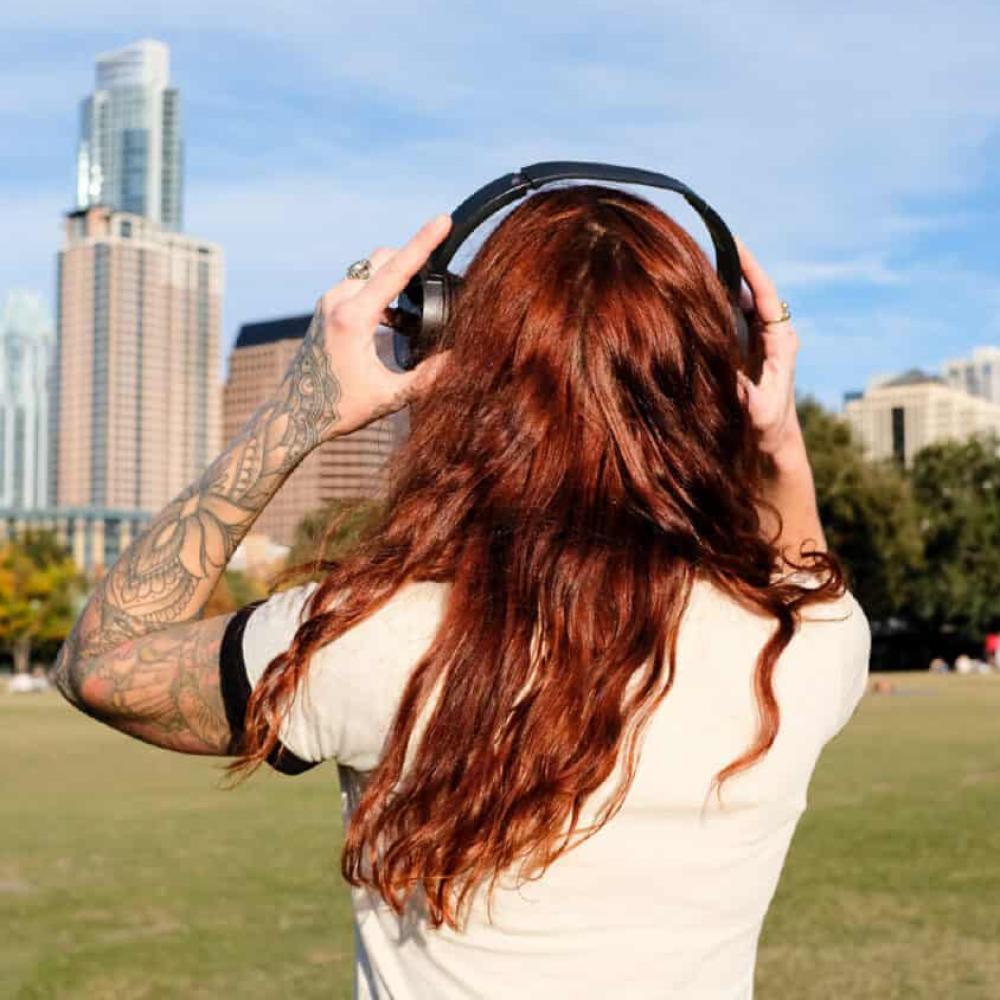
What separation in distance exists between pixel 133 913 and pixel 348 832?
6.95 metres

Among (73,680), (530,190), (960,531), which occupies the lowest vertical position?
(73,680)

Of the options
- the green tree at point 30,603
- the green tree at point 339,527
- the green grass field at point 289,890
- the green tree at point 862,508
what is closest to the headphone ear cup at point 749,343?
the green tree at point 339,527

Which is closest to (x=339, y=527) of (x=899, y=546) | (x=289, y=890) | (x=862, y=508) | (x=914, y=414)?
(x=289, y=890)

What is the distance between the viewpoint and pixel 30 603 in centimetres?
7181

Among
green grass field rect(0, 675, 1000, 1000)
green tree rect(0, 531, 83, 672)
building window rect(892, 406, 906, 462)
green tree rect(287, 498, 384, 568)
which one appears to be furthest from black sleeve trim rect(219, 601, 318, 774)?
building window rect(892, 406, 906, 462)

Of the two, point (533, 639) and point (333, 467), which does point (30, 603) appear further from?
point (533, 639)

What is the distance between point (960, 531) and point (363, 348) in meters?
59.9

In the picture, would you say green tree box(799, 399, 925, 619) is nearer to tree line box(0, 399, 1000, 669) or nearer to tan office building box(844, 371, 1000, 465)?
tree line box(0, 399, 1000, 669)

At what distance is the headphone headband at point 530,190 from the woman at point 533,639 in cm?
2

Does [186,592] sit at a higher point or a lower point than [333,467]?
lower

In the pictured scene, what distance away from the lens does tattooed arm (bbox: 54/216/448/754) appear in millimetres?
1592

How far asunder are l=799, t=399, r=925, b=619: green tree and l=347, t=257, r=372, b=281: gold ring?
4851 centimetres

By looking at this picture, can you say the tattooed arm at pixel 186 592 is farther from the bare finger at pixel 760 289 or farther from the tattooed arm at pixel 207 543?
the bare finger at pixel 760 289

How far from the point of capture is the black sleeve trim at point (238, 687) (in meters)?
1.54
